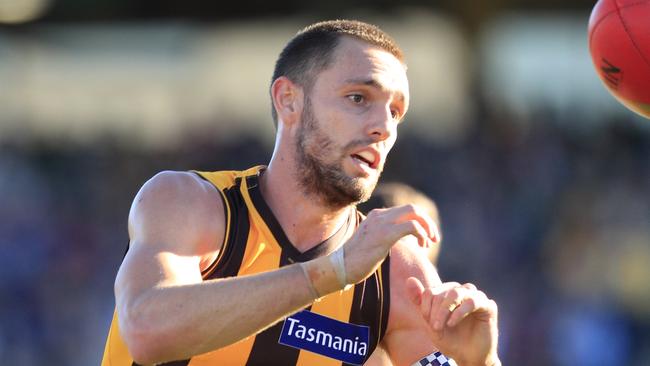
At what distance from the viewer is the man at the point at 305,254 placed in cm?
379

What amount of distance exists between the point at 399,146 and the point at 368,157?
9316 millimetres

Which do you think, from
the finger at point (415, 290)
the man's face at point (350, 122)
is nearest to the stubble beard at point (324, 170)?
the man's face at point (350, 122)

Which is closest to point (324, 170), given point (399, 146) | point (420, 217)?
point (420, 217)

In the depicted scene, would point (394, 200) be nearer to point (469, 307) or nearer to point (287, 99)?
point (287, 99)

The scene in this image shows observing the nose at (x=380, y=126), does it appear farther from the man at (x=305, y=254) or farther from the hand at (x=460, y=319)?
the hand at (x=460, y=319)

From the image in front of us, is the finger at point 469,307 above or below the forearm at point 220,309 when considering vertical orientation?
below

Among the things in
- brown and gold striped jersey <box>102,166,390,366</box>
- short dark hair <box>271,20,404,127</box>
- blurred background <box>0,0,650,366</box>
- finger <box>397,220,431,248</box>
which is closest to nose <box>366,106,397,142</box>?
short dark hair <box>271,20,404,127</box>

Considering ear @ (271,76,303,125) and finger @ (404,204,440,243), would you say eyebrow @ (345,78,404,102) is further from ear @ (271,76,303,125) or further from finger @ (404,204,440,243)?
finger @ (404,204,440,243)

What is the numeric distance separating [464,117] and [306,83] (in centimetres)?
1035

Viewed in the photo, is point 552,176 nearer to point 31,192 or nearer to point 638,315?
point 638,315

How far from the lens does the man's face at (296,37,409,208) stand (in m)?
4.45

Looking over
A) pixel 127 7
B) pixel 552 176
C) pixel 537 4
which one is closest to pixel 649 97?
pixel 552 176

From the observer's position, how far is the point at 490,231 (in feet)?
38.7

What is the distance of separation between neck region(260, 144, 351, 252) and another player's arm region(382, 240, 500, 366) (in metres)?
0.31
